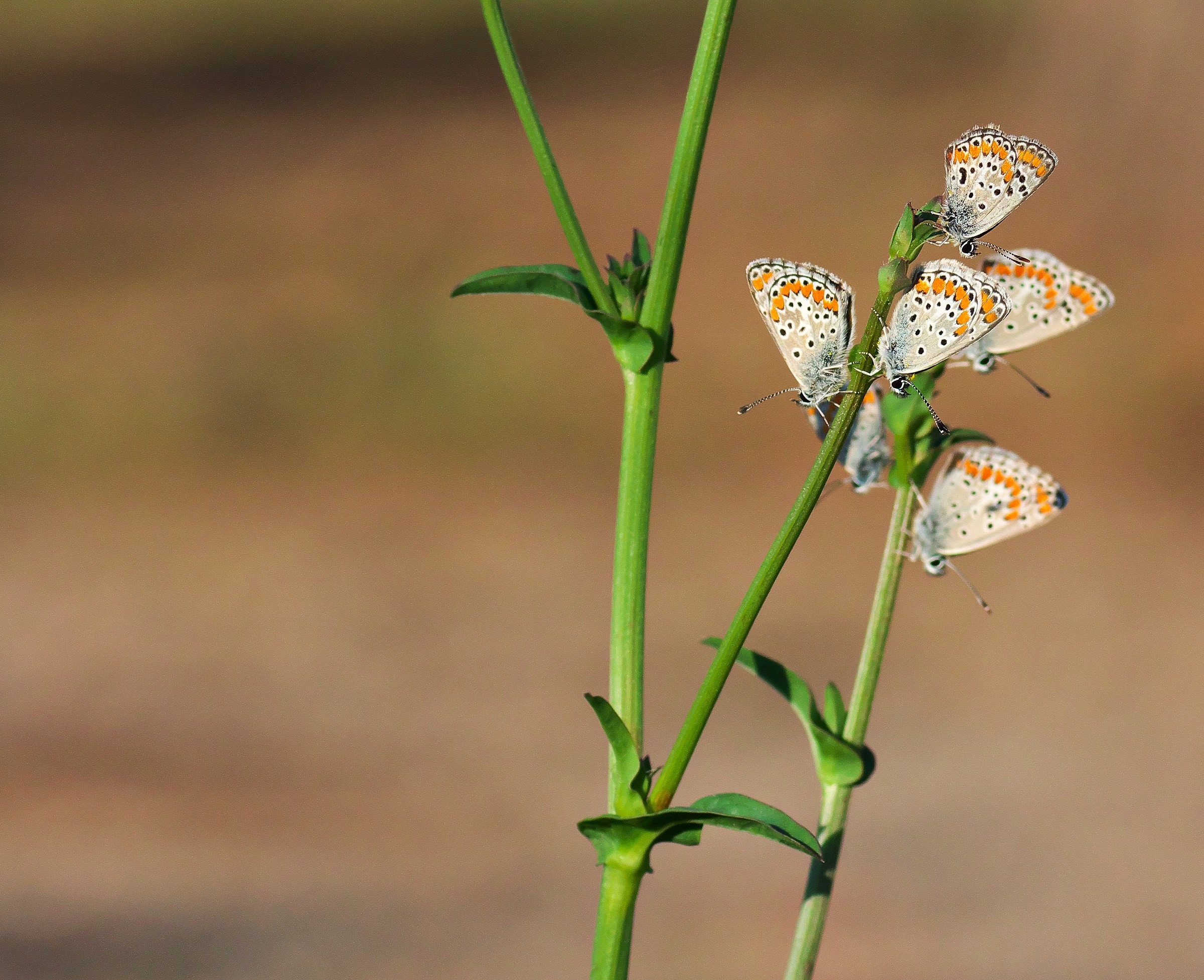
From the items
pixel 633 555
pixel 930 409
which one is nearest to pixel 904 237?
pixel 930 409

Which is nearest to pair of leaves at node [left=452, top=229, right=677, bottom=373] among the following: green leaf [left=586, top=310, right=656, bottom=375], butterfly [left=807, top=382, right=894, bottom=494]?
green leaf [left=586, top=310, right=656, bottom=375]

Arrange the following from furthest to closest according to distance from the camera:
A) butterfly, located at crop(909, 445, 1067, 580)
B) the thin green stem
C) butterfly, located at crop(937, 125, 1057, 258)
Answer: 1. butterfly, located at crop(909, 445, 1067, 580)
2. the thin green stem
3. butterfly, located at crop(937, 125, 1057, 258)

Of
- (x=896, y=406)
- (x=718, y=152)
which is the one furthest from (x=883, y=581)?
(x=718, y=152)

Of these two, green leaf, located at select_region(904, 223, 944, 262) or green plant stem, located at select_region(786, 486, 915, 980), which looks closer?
green leaf, located at select_region(904, 223, 944, 262)

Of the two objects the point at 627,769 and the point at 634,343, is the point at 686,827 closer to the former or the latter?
the point at 627,769

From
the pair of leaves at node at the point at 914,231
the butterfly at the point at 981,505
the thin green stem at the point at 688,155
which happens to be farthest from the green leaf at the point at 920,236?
the butterfly at the point at 981,505

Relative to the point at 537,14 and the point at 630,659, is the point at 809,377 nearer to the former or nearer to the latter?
the point at 630,659

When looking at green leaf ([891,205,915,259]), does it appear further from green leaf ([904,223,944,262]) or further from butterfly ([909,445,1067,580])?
butterfly ([909,445,1067,580])
